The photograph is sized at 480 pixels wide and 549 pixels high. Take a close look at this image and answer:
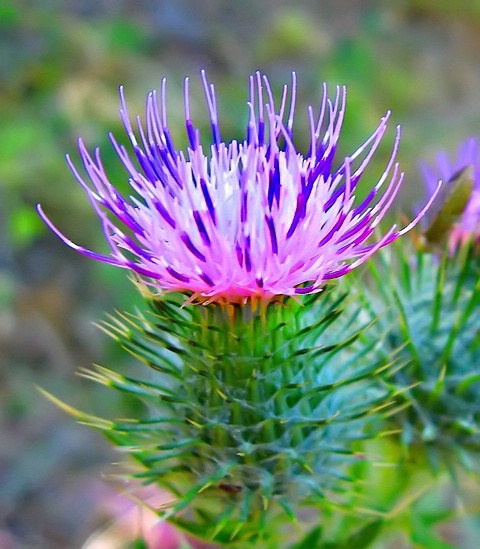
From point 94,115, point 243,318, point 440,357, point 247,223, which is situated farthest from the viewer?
point 94,115

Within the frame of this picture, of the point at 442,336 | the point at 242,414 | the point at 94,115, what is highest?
the point at 94,115

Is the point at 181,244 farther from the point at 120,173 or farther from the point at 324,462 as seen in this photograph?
the point at 120,173

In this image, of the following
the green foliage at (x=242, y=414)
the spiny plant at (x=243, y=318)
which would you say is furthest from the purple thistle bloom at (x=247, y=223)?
the green foliage at (x=242, y=414)

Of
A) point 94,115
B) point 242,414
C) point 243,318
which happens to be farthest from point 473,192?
point 94,115

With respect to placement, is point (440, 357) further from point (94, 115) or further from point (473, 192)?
point (94, 115)

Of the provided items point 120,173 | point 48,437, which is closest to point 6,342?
point 48,437

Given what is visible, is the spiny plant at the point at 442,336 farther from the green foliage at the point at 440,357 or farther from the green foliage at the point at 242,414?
the green foliage at the point at 242,414
